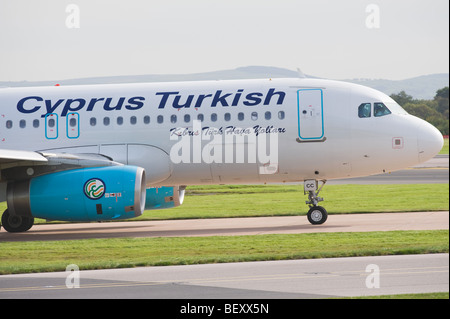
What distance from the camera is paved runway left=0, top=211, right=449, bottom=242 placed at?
2195 centimetres

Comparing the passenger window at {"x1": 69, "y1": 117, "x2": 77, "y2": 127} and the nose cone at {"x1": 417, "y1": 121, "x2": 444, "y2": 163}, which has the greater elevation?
the passenger window at {"x1": 69, "y1": 117, "x2": 77, "y2": 127}

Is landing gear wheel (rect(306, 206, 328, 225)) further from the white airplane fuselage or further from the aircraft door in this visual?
the aircraft door

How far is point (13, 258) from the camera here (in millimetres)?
18031

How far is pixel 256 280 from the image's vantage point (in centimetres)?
1401

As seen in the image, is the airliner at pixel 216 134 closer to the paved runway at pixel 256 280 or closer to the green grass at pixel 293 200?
the green grass at pixel 293 200

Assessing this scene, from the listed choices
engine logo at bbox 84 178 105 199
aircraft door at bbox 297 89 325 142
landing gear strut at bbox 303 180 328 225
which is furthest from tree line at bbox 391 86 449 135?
engine logo at bbox 84 178 105 199

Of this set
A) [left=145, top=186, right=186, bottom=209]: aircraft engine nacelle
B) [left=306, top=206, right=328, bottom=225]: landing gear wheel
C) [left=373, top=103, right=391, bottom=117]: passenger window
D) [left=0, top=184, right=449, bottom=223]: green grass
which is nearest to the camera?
[left=373, top=103, right=391, bottom=117]: passenger window

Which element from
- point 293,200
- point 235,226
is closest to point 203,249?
point 235,226

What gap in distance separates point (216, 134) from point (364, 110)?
414 centimetres

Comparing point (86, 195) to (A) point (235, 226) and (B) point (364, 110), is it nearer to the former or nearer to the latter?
(A) point (235, 226)

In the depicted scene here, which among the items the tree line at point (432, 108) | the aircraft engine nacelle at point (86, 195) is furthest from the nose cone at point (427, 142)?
the tree line at point (432, 108)

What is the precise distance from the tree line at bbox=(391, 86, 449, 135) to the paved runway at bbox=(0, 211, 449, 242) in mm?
67663

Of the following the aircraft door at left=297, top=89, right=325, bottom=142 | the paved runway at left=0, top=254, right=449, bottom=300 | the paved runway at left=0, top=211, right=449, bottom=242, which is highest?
the aircraft door at left=297, top=89, right=325, bottom=142

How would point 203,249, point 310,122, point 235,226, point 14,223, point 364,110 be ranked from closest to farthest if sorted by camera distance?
point 203,249
point 310,122
point 364,110
point 235,226
point 14,223
